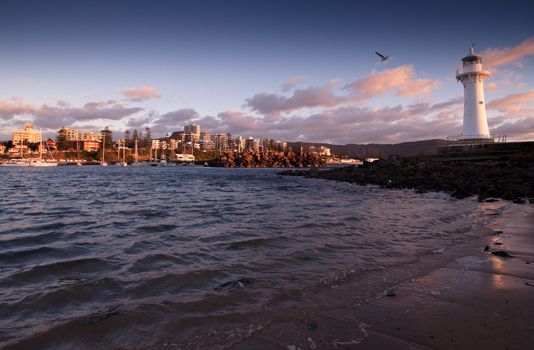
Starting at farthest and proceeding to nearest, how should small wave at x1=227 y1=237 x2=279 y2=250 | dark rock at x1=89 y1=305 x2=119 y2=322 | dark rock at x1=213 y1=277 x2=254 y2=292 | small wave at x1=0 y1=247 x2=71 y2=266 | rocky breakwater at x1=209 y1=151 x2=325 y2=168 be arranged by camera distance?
rocky breakwater at x1=209 y1=151 x2=325 y2=168, small wave at x1=227 y1=237 x2=279 y2=250, small wave at x1=0 y1=247 x2=71 y2=266, dark rock at x1=213 y1=277 x2=254 y2=292, dark rock at x1=89 y1=305 x2=119 y2=322

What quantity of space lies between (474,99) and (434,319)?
145 ft

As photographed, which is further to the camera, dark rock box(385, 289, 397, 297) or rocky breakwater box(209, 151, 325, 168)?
rocky breakwater box(209, 151, 325, 168)

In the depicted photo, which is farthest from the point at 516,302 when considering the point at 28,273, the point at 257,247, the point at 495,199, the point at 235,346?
the point at 495,199

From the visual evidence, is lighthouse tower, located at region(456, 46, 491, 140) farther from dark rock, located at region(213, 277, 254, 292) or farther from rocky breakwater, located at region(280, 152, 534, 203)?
dark rock, located at region(213, 277, 254, 292)

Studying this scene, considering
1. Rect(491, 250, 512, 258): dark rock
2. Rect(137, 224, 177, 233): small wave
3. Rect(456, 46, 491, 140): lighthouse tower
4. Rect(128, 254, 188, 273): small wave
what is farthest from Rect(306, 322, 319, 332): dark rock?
Rect(456, 46, 491, 140): lighthouse tower

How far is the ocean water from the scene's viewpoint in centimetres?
427

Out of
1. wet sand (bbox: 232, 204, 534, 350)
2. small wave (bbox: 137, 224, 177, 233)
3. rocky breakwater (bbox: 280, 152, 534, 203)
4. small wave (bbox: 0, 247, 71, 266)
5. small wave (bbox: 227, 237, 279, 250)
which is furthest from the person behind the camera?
rocky breakwater (bbox: 280, 152, 534, 203)

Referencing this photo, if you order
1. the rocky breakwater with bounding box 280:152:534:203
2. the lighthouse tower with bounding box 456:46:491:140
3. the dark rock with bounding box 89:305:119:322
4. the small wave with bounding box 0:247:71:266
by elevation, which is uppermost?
the lighthouse tower with bounding box 456:46:491:140

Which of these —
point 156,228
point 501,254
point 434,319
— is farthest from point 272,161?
point 434,319

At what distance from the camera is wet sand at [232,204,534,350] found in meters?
3.67

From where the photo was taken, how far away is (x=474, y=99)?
134 feet

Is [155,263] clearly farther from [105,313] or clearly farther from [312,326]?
[312,326]

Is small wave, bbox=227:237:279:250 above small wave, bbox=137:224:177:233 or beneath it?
above

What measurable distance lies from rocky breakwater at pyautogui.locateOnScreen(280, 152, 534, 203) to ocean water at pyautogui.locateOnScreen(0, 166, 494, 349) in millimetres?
7946
